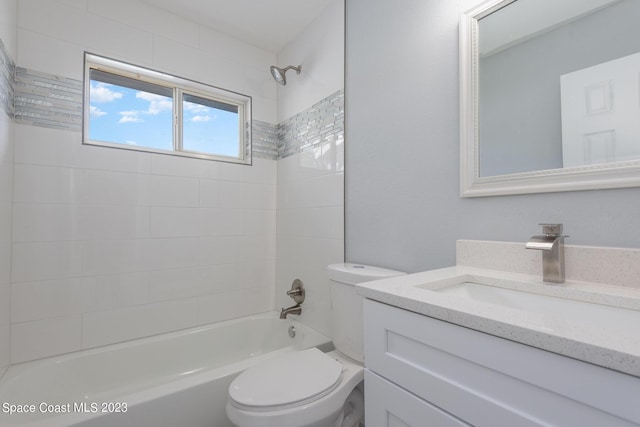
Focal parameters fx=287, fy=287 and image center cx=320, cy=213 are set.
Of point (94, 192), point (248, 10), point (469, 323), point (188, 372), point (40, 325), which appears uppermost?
point (248, 10)

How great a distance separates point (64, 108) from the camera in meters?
1.57

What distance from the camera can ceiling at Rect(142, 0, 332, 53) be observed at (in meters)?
1.81

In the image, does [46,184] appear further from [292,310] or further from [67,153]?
[292,310]

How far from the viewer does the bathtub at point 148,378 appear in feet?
3.63

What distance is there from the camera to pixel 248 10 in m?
1.86

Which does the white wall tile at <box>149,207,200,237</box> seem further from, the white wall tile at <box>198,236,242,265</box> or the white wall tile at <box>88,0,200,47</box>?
the white wall tile at <box>88,0,200,47</box>

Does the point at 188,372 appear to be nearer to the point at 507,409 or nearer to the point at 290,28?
the point at 507,409

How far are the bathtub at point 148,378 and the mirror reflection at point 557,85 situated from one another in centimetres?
137

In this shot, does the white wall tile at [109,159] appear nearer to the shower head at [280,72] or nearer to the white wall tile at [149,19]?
the white wall tile at [149,19]

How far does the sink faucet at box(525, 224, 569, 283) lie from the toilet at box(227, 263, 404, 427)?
0.59 meters

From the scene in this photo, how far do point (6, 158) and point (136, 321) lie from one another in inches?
42.0

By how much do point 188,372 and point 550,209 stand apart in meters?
2.07

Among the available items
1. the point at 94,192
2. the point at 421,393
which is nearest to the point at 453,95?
the point at 421,393

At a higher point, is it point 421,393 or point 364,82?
point 364,82
